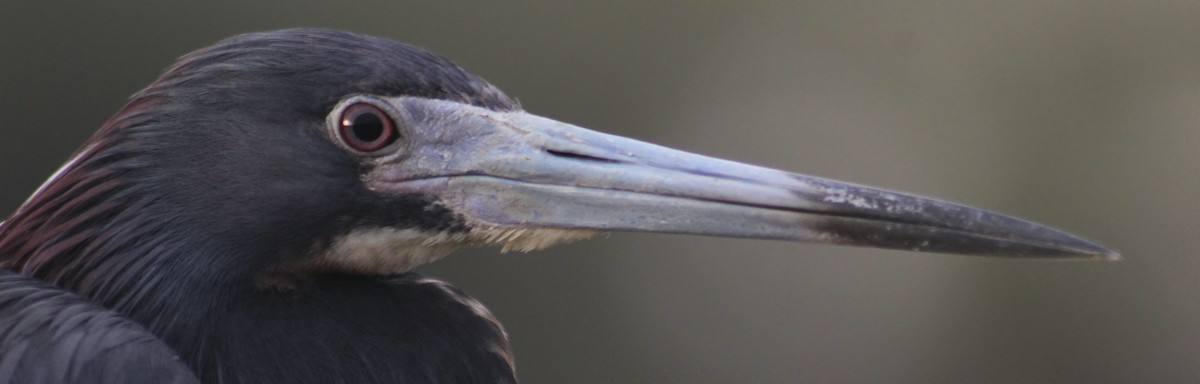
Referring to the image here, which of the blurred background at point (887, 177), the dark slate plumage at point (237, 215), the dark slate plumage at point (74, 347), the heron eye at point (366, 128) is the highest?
the blurred background at point (887, 177)

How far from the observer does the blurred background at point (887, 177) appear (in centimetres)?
307

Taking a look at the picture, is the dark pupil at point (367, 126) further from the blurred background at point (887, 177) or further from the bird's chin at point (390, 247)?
the blurred background at point (887, 177)

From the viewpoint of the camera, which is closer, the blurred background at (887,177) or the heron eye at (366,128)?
the heron eye at (366,128)

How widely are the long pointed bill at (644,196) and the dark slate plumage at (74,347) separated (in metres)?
0.25

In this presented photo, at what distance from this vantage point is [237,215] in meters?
1.15

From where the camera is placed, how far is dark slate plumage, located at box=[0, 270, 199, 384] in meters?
1.05

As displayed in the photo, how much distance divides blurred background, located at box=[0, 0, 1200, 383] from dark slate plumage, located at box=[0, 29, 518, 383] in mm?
1791

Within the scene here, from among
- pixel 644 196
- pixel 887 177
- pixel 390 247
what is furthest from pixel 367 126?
pixel 887 177

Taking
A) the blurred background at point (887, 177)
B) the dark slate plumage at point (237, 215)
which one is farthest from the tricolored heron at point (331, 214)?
the blurred background at point (887, 177)

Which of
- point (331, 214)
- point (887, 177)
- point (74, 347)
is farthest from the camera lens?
point (887, 177)

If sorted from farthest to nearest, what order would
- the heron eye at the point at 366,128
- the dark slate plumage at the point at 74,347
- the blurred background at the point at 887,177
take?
the blurred background at the point at 887,177
the heron eye at the point at 366,128
the dark slate plumage at the point at 74,347

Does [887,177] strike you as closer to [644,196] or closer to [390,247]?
[644,196]

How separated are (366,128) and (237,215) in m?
0.14

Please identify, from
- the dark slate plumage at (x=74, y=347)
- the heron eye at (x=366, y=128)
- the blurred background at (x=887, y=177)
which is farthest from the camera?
the blurred background at (x=887, y=177)
